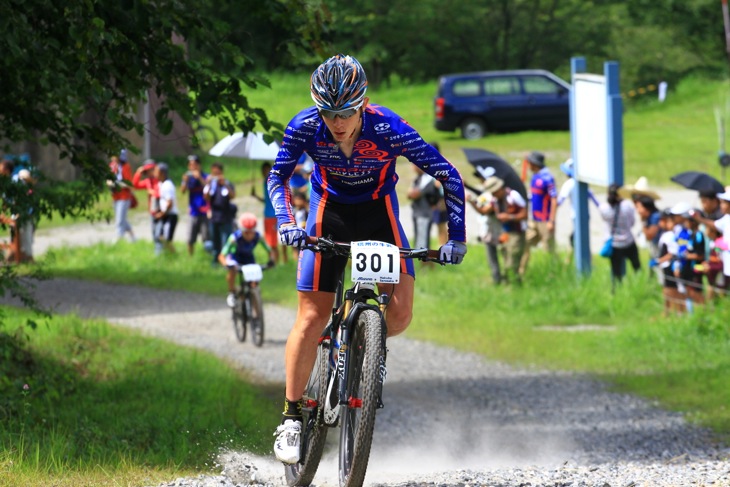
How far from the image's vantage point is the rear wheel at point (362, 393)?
6316 mm

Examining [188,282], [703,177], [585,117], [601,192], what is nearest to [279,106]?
[601,192]

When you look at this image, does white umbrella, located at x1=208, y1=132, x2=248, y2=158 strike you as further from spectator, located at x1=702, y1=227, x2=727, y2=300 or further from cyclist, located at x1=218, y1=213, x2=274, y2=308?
spectator, located at x1=702, y1=227, x2=727, y2=300

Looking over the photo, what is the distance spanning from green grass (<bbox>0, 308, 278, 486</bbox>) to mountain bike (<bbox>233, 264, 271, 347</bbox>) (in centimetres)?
102

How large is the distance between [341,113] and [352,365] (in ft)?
4.11

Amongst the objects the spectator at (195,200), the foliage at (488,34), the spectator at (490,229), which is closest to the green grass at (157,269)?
the spectator at (195,200)

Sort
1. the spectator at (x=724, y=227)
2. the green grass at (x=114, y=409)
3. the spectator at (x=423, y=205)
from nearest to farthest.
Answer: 1. the green grass at (x=114, y=409)
2. the spectator at (x=724, y=227)
3. the spectator at (x=423, y=205)

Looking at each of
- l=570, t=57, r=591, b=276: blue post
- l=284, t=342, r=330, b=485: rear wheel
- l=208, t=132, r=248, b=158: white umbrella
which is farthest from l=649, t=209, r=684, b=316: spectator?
l=284, t=342, r=330, b=485: rear wheel

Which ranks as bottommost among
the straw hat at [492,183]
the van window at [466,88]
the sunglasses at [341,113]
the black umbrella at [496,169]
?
the sunglasses at [341,113]

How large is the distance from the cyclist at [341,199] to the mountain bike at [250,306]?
25.4 ft

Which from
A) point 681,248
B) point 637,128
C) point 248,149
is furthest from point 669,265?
point 637,128

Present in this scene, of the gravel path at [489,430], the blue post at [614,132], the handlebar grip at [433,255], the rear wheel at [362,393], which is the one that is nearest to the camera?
the rear wheel at [362,393]

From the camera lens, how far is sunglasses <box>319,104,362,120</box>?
21.1 ft

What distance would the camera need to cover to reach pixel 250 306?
15.3 m

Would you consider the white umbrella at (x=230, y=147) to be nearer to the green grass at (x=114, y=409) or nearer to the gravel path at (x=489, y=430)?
the gravel path at (x=489, y=430)
